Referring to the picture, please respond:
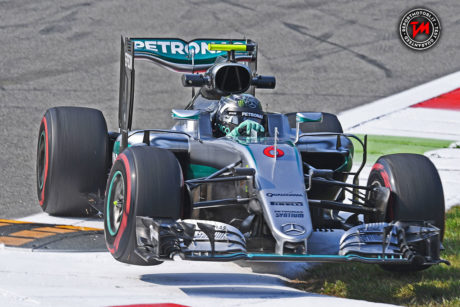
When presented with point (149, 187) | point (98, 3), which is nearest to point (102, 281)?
point (149, 187)

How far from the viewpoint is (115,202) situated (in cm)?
677

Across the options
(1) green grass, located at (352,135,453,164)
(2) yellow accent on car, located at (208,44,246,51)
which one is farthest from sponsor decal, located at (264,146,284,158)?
(1) green grass, located at (352,135,453,164)

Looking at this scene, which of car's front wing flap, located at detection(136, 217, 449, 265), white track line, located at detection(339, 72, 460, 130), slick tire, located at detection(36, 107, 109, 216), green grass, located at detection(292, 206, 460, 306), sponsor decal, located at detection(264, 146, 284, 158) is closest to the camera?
car's front wing flap, located at detection(136, 217, 449, 265)

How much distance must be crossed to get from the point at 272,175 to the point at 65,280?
160 centimetres

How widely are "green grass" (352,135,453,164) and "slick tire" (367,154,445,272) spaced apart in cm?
419

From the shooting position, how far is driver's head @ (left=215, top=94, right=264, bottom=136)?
7.88 meters

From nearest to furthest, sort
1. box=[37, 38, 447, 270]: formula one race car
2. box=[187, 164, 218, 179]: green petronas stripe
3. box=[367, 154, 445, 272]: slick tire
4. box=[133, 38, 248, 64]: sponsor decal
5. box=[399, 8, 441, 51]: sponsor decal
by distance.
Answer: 1. box=[37, 38, 447, 270]: formula one race car
2. box=[367, 154, 445, 272]: slick tire
3. box=[187, 164, 218, 179]: green petronas stripe
4. box=[133, 38, 248, 64]: sponsor decal
5. box=[399, 8, 441, 51]: sponsor decal

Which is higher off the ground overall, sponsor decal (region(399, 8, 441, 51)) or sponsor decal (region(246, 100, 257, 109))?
sponsor decal (region(399, 8, 441, 51))

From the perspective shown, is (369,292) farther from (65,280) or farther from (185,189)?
(65,280)

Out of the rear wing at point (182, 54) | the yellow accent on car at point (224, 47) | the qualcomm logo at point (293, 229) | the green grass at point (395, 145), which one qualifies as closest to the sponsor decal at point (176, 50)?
the rear wing at point (182, 54)

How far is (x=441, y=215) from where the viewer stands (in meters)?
6.90

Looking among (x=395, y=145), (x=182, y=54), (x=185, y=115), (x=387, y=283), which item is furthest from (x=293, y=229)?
(x=395, y=145)

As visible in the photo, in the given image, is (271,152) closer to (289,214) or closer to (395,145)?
(289,214)

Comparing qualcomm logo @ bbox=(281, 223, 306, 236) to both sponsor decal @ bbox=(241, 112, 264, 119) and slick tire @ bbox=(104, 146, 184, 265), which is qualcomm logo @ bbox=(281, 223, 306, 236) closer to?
slick tire @ bbox=(104, 146, 184, 265)
